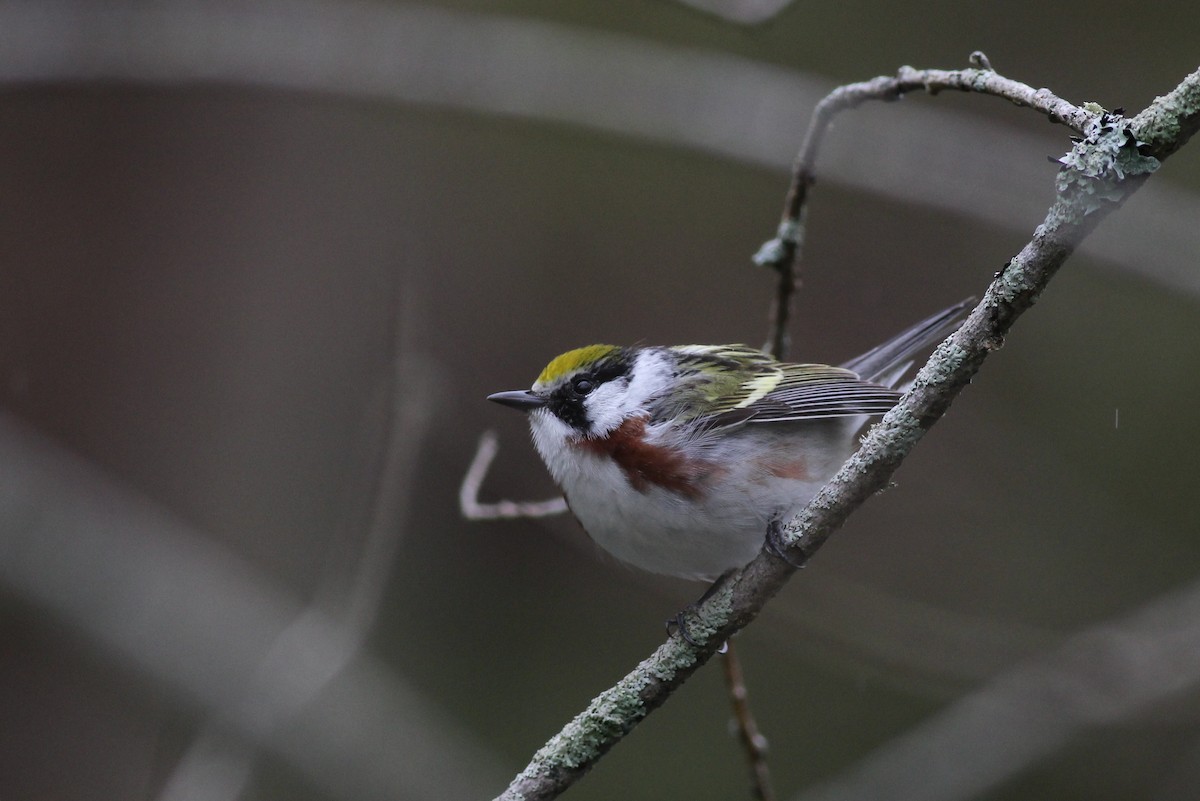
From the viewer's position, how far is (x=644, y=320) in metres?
7.40

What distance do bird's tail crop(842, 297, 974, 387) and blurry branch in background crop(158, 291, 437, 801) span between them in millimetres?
1838

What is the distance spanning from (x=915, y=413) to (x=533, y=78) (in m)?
3.47

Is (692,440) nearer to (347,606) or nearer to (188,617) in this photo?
(347,606)

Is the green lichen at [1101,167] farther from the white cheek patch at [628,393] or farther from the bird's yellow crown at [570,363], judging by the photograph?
the bird's yellow crown at [570,363]

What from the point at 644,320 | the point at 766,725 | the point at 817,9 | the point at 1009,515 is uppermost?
the point at 817,9

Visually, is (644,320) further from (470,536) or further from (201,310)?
(201,310)

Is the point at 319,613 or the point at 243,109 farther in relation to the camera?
the point at 243,109

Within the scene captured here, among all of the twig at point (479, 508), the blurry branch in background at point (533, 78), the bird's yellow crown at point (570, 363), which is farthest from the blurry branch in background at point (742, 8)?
the twig at point (479, 508)

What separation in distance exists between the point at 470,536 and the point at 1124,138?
5.92m

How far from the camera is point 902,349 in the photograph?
165 inches

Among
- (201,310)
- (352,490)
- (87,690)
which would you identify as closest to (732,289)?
(352,490)

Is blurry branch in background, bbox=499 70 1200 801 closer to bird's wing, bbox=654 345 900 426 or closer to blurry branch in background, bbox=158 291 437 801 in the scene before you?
bird's wing, bbox=654 345 900 426

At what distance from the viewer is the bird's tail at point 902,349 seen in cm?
402

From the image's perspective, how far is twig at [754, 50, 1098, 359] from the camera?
2.31 metres
